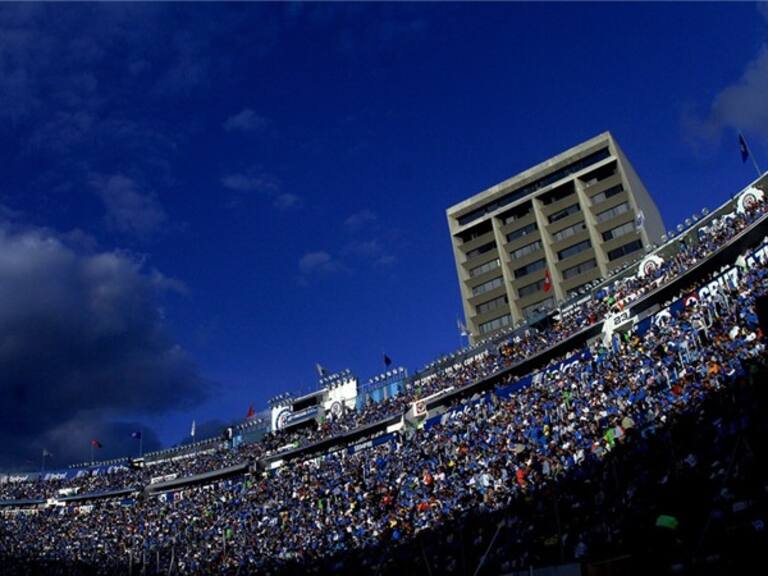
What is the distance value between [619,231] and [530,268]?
14.0 meters

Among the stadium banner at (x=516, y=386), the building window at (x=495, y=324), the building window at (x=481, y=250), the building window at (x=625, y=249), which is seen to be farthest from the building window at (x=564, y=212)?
the stadium banner at (x=516, y=386)

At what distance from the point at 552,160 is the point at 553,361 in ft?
185

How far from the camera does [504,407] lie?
46875 millimetres

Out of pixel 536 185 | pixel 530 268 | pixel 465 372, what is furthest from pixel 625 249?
pixel 465 372

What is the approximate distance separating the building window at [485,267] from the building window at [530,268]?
12.8ft

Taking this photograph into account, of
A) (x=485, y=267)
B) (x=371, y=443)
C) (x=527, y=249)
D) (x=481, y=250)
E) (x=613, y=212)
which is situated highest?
(x=481, y=250)

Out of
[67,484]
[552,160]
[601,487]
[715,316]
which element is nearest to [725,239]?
[715,316]

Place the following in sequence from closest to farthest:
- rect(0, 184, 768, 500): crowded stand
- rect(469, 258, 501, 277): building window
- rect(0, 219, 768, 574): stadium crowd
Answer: rect(0, 219, 768, 574): stadium crowd → rect(0, 184, 768, 500): crowded stand → rect(469, 258, 501, 277): building window

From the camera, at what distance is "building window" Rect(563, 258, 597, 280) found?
91.0m

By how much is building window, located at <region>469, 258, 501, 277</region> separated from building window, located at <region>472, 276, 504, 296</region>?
200 centimetres

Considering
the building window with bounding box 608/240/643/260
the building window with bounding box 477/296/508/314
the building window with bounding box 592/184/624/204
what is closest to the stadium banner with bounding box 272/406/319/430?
the building window with bounding box 477/296/508/314

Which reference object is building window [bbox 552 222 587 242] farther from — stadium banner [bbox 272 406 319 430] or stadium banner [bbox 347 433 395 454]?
stadium banner [bbox 347 433 395 454]

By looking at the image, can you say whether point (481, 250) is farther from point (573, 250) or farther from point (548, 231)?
point (573, 250)

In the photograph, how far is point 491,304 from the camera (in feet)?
331
